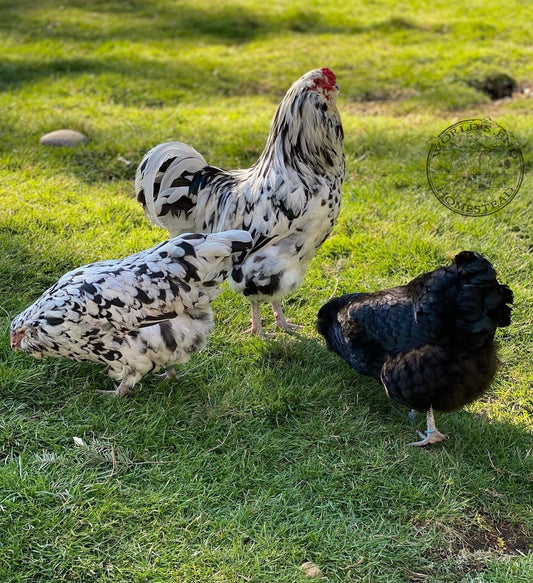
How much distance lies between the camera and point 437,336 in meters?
3.41

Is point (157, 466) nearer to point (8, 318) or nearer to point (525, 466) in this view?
point (8, 318)

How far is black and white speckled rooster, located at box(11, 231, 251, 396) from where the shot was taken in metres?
3.59

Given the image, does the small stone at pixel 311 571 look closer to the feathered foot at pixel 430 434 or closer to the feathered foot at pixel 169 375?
the feathered foot at pixel 430 434

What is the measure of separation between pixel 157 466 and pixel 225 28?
380 inches

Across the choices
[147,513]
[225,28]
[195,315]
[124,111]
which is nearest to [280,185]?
[195,315]

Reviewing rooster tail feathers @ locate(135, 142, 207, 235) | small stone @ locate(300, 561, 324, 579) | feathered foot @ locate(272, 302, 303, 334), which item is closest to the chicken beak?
rooster tail feathers @ locate(135, 142, 207, 235)

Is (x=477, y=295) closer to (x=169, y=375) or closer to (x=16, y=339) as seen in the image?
(x=169, y=375)

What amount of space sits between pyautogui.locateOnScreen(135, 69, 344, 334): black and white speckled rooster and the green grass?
24.4 inches

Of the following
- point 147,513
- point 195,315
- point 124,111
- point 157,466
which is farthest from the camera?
point 124,111

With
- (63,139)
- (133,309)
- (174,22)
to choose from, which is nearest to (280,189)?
(133,309)

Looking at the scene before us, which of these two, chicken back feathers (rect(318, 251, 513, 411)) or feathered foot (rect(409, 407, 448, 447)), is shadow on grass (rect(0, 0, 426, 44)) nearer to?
chicken back feathers (rect(318, 251, 513, 411))

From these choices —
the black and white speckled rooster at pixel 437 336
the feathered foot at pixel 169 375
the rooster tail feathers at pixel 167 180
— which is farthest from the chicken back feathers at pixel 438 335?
the rooster tail feathers at pixel 167 180

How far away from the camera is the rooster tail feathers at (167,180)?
14.0 feet

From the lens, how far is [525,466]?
3.51m
